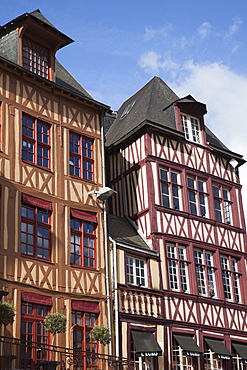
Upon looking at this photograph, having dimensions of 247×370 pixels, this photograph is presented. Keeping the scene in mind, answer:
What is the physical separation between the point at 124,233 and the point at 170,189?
92.9 inches

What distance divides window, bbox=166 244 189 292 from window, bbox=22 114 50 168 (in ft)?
17.1

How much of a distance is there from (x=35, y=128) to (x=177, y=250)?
20.3ft

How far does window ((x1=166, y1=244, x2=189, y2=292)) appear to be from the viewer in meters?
20.5

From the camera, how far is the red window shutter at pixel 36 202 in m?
17.2

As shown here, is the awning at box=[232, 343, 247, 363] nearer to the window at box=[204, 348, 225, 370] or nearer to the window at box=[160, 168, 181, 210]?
the window at box=[204, 348, 225, 370]

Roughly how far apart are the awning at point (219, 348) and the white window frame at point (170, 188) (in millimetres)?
4389

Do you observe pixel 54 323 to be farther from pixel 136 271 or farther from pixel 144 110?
pixel 144 110

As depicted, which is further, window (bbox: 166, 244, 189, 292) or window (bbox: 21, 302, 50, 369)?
window (bbox: 166, 244, 189, 292)

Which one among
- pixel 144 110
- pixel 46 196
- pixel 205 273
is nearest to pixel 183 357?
pixel 205 273

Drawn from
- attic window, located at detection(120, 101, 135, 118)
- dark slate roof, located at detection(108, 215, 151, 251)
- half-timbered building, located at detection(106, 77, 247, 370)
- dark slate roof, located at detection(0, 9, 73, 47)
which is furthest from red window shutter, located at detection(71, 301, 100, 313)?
attic window, located at detection(120, 101, 135, 118)

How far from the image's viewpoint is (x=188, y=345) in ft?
64.3

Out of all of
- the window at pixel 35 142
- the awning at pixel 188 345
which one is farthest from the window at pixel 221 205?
the window at pixel 35 142

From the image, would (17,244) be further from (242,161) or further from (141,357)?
(242,161)

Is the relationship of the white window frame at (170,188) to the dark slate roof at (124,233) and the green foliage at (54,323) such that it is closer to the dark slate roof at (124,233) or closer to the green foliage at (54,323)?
the dark slate roof at (124,233)
